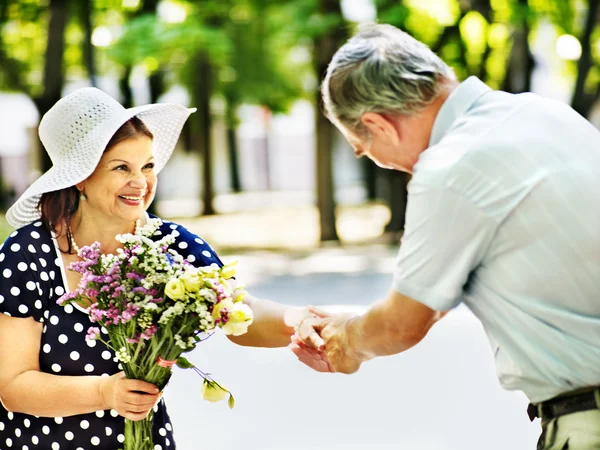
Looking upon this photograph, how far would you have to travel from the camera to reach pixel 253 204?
37.8 meters

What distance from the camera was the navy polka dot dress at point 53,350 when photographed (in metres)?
3.09

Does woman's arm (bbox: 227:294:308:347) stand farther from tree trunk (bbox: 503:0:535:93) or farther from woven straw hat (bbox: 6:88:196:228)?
tree trunk (bbox: 503:0:535:93)

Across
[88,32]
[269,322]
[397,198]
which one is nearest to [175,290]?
[269,322]

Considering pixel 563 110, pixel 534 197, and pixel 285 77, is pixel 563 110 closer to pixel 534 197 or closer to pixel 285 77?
pixel 534 197

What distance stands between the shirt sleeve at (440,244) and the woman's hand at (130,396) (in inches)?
30.1

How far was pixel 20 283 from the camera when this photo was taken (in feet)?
9.96

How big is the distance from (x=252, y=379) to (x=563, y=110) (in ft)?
22.1

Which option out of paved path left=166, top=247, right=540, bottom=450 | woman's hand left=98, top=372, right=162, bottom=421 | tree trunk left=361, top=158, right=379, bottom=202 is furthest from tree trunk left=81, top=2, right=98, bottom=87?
woman's hand left=98, top=372, right=162, bottom=421

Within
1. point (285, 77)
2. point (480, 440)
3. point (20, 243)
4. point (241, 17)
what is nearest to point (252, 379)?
point (480, 440)

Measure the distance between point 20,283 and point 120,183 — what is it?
45 cm

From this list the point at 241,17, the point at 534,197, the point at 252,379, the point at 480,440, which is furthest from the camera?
the point at 241,17

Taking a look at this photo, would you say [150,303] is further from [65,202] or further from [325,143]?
[325,143]

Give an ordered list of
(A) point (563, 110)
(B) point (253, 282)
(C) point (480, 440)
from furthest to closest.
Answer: (B) point (253, 282) → (C) point (480, 440) → (A) point (563, 110)

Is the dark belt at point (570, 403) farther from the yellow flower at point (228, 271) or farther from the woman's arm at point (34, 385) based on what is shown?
the woman's arm at point (34, 385)
